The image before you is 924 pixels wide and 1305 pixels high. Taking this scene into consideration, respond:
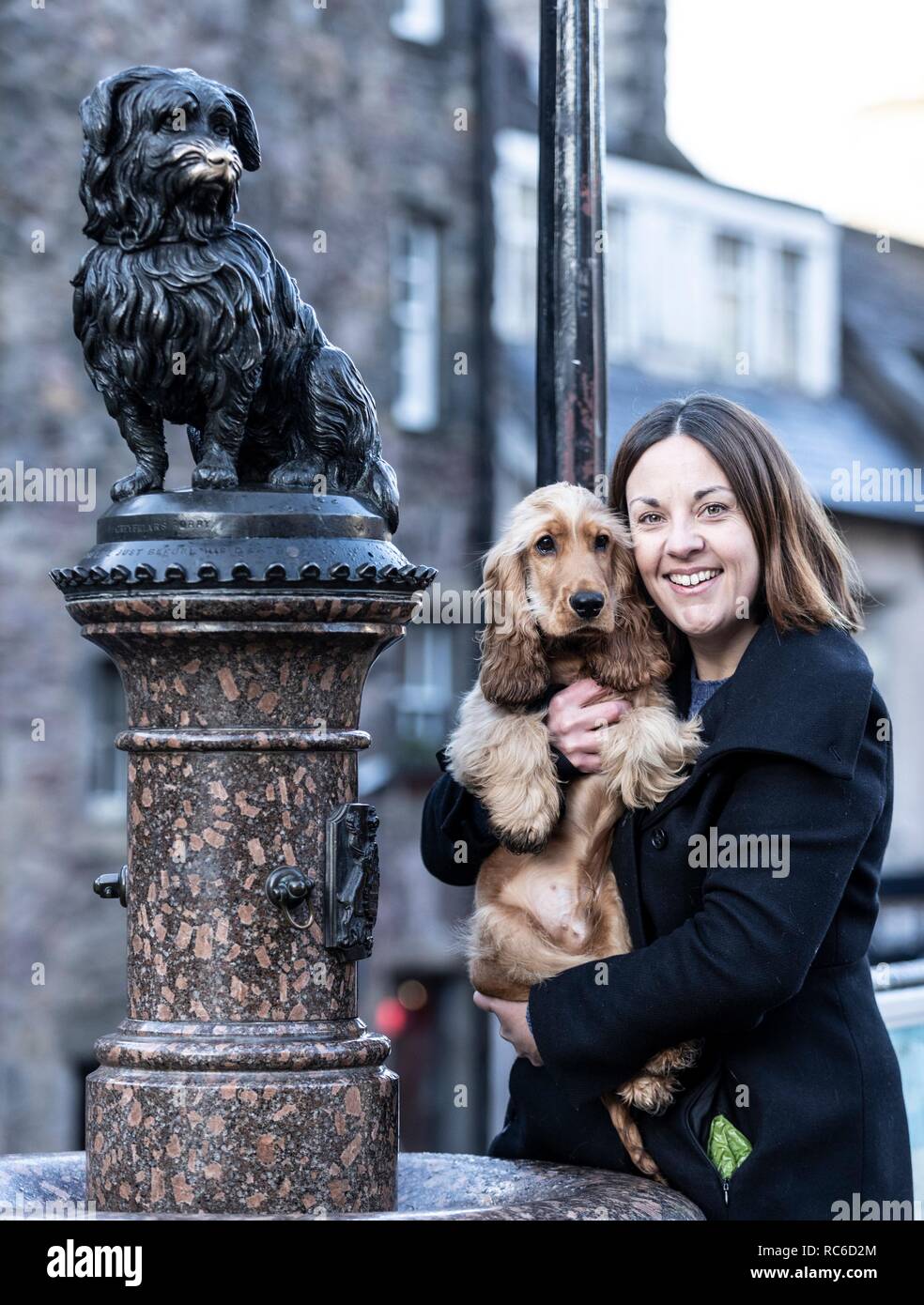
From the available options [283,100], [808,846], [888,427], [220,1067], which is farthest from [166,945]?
[888,427]

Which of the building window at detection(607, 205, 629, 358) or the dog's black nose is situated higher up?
the building window at detection(607, 205, 629, 358)

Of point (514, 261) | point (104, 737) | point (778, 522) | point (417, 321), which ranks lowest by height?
point (104, 737)

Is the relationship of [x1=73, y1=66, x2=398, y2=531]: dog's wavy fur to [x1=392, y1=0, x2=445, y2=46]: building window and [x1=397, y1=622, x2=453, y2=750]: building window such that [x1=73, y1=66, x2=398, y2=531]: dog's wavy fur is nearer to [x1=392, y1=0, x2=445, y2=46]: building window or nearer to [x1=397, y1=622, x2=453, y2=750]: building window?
[x1=397, y1=622, x2=453, y2=750]: building window

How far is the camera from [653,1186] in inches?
148

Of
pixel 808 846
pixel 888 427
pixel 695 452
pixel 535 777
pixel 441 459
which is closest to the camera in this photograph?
pixel 808 846

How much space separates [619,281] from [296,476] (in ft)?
47.4

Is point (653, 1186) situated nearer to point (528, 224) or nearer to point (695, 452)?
point (695, 452)

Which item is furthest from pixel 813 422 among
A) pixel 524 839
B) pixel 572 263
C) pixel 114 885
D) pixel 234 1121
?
pixel 234 1121

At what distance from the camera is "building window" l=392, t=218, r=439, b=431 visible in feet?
50.9

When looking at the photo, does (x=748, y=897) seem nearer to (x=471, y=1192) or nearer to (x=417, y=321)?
(x=471, y=1192)

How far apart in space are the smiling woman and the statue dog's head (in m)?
1.01

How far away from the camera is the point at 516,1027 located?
13.0 feet

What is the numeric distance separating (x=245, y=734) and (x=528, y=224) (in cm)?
1335

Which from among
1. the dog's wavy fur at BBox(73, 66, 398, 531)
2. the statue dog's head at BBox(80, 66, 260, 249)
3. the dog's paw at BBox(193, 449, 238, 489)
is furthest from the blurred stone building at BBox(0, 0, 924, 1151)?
the statue dog's head at BBox(80, 66, 260, 249)
